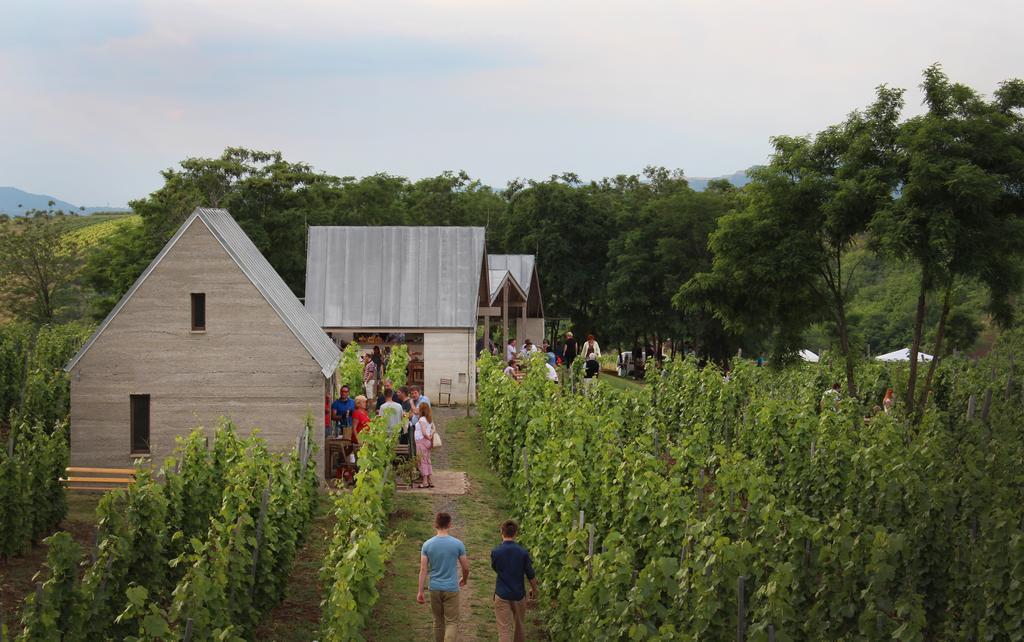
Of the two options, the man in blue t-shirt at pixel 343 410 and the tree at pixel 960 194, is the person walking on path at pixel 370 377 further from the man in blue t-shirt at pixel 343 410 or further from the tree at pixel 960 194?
the tree at pixel 960 194

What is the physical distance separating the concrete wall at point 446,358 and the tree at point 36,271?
103 feet

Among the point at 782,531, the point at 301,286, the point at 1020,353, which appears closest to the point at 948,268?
the point at 782,531

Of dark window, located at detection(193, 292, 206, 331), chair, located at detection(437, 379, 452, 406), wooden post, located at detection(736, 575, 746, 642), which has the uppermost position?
dark window, located at detection(193, 292, 206, 331)

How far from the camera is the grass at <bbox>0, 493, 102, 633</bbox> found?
13459 millimetres

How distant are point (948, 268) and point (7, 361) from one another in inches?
873

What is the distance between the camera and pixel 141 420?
2086cm

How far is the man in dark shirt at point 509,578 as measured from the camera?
11078 mm

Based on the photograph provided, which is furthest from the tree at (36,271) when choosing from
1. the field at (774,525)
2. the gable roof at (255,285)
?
the field at (774,525)

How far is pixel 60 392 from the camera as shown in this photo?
2586 cm

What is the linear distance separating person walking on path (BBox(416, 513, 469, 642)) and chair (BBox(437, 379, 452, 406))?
21.1m

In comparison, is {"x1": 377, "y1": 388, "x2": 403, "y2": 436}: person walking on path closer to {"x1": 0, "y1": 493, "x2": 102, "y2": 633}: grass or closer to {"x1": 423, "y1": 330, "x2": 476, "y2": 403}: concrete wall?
{"x1": 0, "y1": 493, "x2": 102, "y2": 633}: grass

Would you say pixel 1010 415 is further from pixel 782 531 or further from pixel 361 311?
pixel 361 311

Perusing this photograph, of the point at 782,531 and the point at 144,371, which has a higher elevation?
the point at 144,371

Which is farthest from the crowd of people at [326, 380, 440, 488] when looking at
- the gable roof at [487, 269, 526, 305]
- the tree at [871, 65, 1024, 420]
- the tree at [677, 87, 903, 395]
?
the gable roof at [487, 269, 526, 305]
